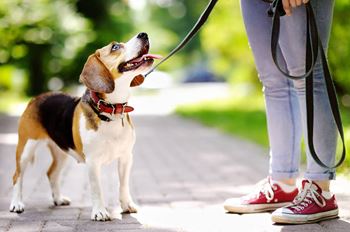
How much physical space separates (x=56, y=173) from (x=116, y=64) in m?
1.35

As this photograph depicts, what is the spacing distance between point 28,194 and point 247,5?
264 cm

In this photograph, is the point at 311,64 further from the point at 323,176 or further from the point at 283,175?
the point at 283,175

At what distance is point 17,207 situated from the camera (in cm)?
518

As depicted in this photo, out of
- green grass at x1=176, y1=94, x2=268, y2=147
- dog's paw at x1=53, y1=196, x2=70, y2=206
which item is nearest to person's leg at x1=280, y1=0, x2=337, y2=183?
dog's paw at x1=53, y1=196, x2=70, y2=206

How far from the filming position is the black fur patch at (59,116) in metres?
5.16

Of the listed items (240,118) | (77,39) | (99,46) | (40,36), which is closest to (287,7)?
(240,118)

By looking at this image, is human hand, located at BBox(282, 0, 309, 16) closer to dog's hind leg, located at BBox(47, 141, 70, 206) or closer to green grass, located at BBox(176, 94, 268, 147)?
dog's hind leg, located at BBox(47, 141, 70, 206)

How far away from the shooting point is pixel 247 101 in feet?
70.0

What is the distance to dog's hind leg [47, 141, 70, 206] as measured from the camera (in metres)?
5.50

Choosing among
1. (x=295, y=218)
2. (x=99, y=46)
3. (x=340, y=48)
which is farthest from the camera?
(x=99, y=46)

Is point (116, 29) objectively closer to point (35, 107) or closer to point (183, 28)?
point (35, 107)

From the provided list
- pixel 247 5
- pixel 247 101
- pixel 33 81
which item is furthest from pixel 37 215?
pixel 33 81

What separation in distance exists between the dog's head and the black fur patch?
0.52 m

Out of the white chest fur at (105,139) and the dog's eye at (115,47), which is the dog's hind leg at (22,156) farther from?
the dog's eye at (115,47)
